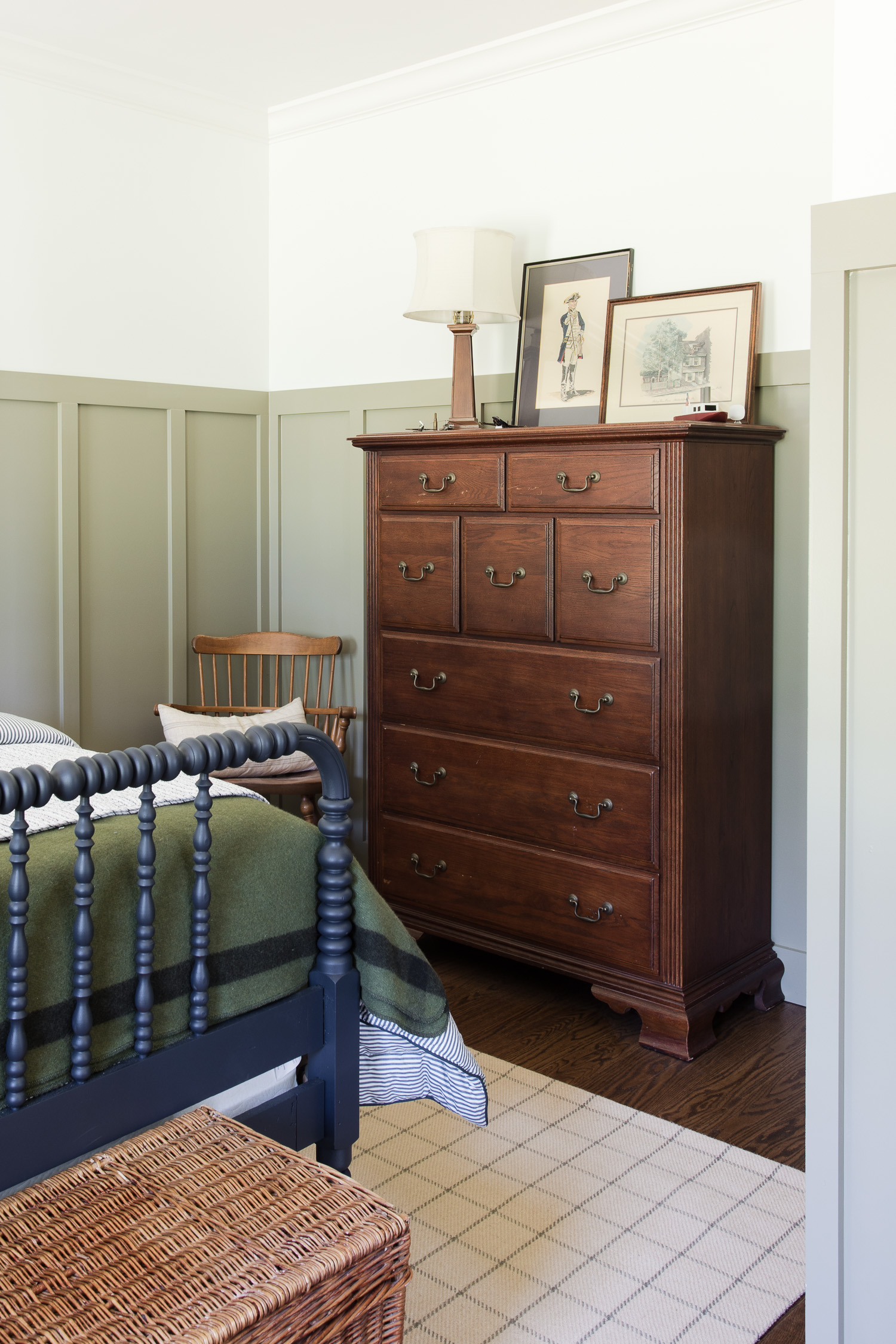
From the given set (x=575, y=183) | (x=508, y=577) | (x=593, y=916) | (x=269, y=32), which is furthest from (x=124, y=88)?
(x=593, y=916)

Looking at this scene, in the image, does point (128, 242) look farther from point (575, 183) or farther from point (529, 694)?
point (529, 694)

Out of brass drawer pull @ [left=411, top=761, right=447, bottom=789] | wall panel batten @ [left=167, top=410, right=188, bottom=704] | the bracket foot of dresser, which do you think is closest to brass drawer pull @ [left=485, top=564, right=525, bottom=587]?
brass drawer pull @ [left=411, top=761, right=447, bottom=789]

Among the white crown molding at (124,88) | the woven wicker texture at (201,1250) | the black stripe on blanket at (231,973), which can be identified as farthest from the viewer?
the white crown molding at (124,88)

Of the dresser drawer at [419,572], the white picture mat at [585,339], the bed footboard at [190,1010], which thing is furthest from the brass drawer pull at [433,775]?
the bed footboard at [190,1010]

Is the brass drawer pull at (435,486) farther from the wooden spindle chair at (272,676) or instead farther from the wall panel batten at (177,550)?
the wall panel batten at (177,550)

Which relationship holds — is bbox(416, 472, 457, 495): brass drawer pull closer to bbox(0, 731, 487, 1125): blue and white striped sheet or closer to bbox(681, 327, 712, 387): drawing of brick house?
bbox(681, 327, 712, 387): drawing of brick house

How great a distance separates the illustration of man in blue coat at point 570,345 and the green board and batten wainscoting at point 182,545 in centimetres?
28

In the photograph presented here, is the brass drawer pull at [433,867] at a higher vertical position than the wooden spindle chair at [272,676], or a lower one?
lower

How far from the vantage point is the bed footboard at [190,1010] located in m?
1.45

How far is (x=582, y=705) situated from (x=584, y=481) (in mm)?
554

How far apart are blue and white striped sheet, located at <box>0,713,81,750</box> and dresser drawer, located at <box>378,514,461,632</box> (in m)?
0.97

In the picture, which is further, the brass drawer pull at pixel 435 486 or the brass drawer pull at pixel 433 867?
the brass drawer pull at pixel 433 867

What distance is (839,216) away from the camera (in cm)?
145

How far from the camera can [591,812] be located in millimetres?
2879
